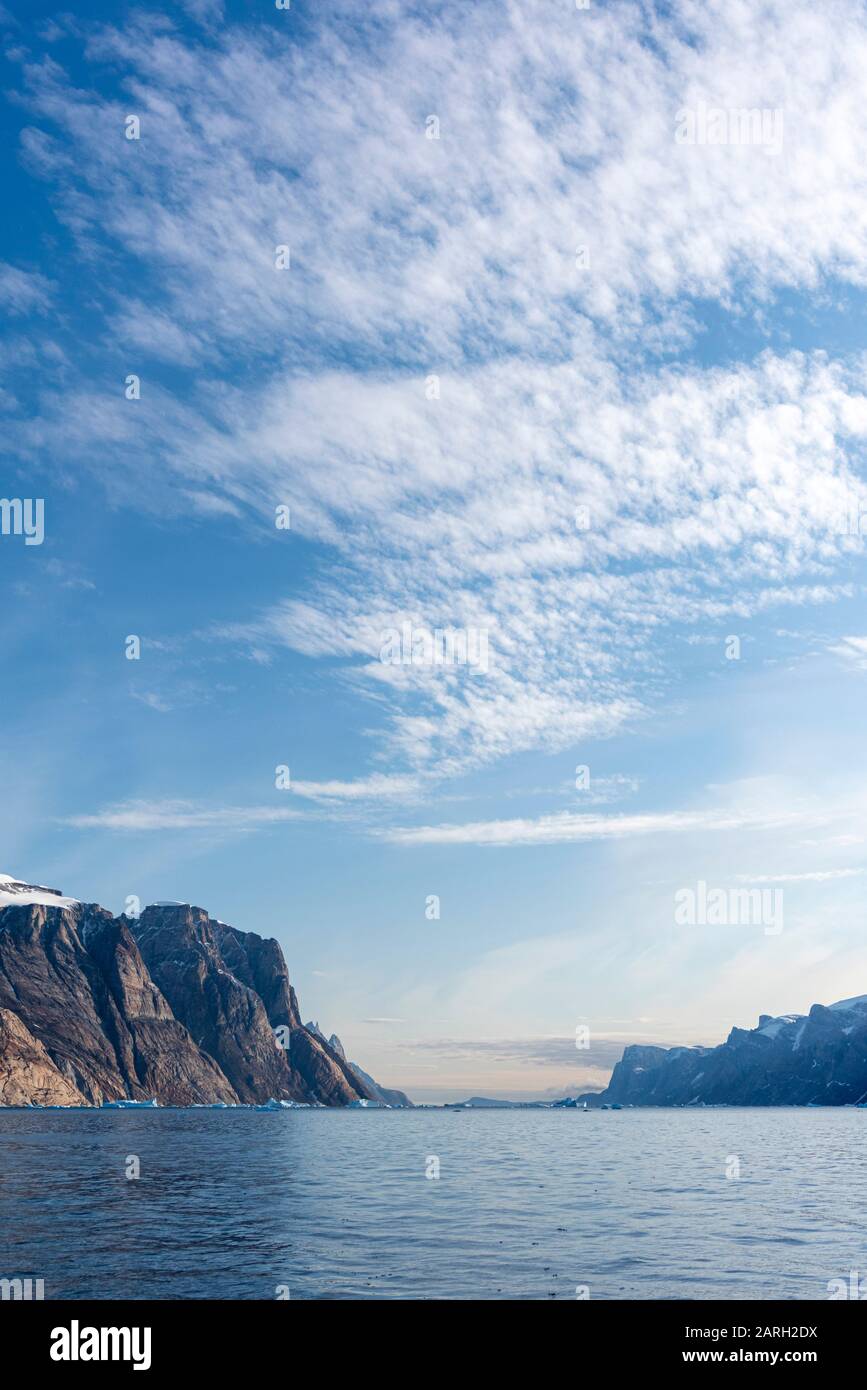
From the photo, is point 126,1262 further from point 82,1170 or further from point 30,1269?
point 82,1170

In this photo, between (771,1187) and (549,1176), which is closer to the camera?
(771,1187)

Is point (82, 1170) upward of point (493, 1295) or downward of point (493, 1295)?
downward

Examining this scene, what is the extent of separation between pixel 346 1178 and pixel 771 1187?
3402 centimetres

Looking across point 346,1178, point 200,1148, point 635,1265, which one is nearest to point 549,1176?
point 346,1178

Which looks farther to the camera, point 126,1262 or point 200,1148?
point 200,1148
